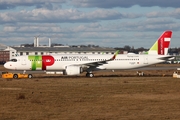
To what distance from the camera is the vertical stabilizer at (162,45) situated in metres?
62.7

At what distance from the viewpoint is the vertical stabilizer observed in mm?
62688

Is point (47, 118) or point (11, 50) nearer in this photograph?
point (47, 118)

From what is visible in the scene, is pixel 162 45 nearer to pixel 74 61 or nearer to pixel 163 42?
pixel 163 42

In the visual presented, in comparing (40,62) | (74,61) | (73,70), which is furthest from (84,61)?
(40,62)

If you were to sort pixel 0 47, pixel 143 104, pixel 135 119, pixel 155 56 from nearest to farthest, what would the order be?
pixel 135 119
pixel 143 104
pixel 155 56
pixel 0 47

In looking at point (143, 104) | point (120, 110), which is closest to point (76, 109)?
point (120, 110)

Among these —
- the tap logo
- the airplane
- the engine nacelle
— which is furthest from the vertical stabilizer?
the tap logo

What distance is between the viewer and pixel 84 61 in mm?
59531

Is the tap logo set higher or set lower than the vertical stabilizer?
lower

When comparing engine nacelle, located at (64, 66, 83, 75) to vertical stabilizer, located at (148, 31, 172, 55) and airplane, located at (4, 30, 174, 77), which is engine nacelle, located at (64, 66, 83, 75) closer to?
airplane, located at (4, 30, 174, 77)

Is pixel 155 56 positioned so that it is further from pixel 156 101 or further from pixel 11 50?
pixel 11 50

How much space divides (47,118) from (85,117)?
5.75ft

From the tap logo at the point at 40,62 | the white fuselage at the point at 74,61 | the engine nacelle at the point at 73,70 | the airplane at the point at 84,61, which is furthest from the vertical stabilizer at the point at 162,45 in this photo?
the tap logo at the point at 40,62

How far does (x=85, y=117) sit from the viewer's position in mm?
20062
